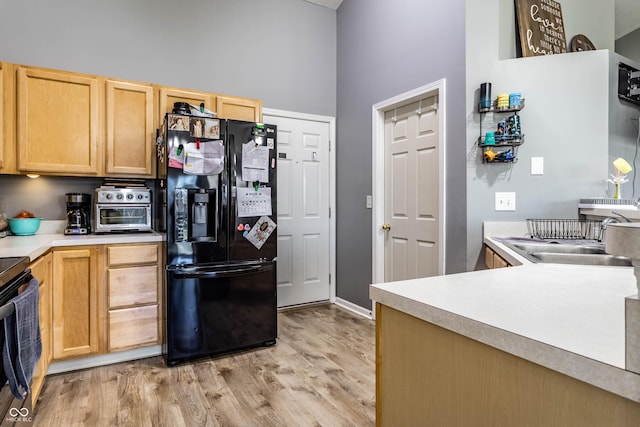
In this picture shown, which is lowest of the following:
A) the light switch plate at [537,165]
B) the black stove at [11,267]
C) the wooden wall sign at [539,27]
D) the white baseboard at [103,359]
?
the white baseboard at [103,359]

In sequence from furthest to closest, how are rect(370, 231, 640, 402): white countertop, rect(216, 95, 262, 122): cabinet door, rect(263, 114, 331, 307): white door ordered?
rect(263, 114, 331, 307): white door
rect(216, 95, 262, 122): cabinet door
rect(370, 231, 640, 402): white countertop

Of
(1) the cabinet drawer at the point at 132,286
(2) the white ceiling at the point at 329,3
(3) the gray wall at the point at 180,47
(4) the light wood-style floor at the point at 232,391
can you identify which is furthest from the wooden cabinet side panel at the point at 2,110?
(2) the white ceiling at the point at 329,3

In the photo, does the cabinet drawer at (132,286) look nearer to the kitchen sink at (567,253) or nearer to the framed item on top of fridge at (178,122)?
the framed item on top of fridge at (178,122)

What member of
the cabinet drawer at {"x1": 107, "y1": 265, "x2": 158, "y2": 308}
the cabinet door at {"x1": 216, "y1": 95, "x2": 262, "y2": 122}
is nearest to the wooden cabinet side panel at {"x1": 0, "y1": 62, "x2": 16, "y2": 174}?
the cabinet drawer at {"x1": 107, "y1": 265, "x2": 158, "y2": 308}

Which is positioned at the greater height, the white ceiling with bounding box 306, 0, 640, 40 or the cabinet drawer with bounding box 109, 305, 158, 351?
the white ceiling with bounding box 306, 0, 640, 40

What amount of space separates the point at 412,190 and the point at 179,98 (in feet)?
6.87

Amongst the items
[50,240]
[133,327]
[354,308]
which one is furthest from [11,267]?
[354,308]

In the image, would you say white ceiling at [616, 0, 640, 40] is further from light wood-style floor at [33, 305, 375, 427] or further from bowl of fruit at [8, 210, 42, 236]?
bowl of fruit at [8, 210, 42, 236]

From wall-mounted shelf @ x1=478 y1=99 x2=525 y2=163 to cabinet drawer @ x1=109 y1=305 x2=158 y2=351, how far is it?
2.54 meters

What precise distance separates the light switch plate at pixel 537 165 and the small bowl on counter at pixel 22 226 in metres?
3.52

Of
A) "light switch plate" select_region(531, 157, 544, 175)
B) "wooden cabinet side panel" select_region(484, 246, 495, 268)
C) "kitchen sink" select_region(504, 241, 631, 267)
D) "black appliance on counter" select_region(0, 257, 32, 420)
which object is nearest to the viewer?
"black appliance on counter" select_region(0, 257, 32, 420)

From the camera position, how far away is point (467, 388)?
0.77m

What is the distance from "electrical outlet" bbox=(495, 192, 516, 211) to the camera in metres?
2.49

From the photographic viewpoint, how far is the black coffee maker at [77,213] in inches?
106
